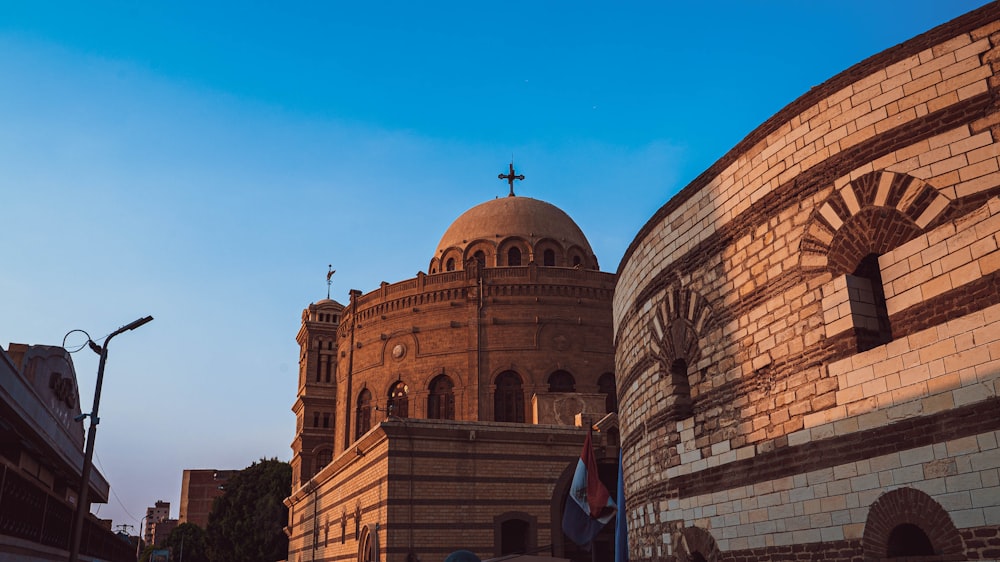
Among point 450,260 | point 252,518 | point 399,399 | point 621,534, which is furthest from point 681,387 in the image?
point 252,518

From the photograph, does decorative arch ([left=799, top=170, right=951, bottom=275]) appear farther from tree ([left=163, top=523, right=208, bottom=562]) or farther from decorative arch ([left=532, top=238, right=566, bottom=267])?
tree ([left=163, top=523, right=208, bottom=562])

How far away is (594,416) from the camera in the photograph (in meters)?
26.1

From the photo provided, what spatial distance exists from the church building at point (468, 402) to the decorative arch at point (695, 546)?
12474 mm

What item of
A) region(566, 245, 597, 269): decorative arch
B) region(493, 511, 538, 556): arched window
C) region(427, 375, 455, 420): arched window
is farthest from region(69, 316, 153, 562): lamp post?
region(566, 245, 597, 269): decorative arch

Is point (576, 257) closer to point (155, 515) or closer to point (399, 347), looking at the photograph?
point (399, 347)

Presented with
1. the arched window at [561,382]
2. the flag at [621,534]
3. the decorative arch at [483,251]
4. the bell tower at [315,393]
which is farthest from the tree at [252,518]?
the flag at [621,534]

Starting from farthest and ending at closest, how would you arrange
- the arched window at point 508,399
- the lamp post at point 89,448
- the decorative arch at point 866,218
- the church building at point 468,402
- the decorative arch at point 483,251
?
the decorative arch at point 483,251 → the arched window at point 508,399 → the church building at point 468,402 → the lamp post at point 89,448 → the decorative arch at point 866,218

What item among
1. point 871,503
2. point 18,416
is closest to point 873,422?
point 871,503

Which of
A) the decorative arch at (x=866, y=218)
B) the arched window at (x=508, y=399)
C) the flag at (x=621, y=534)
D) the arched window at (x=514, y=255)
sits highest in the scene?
the arched window at (x=514, y=255)

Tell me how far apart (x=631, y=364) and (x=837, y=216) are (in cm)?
568

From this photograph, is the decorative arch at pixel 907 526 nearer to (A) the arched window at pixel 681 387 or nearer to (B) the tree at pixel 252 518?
(A) the arched window at pixel 681 387

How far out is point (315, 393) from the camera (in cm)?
4428

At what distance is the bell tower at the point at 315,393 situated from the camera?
43.0 meters

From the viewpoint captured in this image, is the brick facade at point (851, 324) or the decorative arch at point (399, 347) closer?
the brick facade at point (851, 324)
